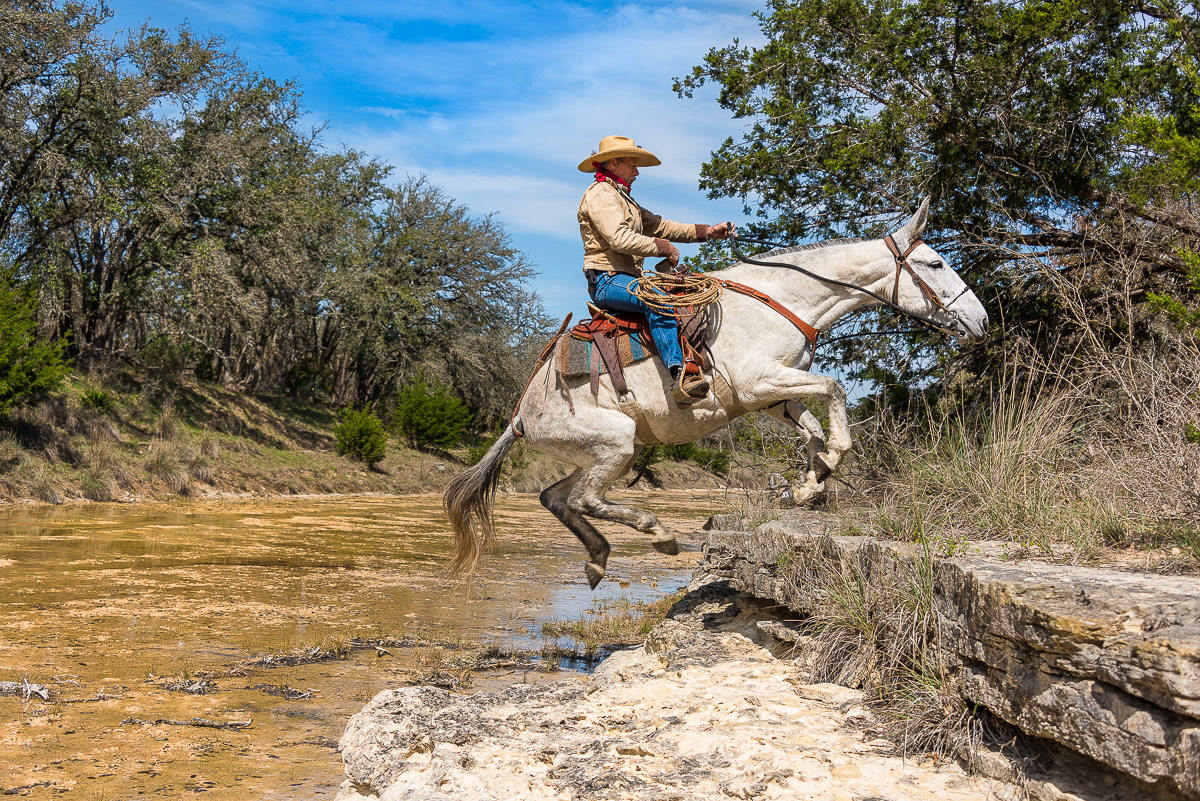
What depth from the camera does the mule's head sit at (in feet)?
20.6

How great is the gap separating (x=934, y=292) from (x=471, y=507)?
396 centimetres

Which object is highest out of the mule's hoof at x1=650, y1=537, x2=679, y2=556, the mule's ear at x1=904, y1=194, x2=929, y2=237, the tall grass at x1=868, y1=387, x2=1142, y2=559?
the mule's ear at x1=904, y1=194, x2=929, y2=237

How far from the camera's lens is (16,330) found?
15438 mm

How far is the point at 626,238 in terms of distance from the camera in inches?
236

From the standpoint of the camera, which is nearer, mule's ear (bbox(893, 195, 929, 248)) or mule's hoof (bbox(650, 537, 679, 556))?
mule's hoof (bbox(650, 537, 679, 556))

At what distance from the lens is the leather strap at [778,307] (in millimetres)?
6082

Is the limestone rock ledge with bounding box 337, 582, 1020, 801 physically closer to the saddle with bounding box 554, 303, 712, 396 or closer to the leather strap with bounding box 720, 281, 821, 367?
the saddle with bounding box 554, 303, 712, 396

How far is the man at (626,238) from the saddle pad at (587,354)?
13 cm

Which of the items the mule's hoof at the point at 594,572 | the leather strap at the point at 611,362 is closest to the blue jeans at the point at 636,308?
the leather strap at the point at 611,362

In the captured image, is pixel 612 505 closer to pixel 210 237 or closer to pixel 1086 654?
pixel 1086 654

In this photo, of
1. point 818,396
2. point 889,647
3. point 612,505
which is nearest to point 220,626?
point 612,505

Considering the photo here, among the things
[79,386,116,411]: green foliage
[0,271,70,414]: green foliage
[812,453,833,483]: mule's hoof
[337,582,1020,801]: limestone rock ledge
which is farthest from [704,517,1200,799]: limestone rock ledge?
[79,386,116,411]: green foliage

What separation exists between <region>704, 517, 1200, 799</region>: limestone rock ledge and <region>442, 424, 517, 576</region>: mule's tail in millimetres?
3718

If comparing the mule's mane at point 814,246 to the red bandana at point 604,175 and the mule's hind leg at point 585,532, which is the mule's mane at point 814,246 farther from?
the mule's hind leg at point 585,532
